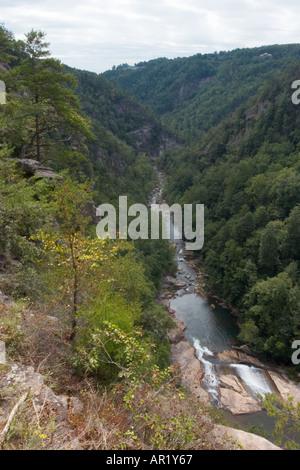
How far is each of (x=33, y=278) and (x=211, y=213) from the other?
46.5m

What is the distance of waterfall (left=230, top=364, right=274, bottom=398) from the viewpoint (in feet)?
72.1

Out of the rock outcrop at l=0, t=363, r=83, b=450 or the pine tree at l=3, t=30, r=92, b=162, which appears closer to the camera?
the rock outcrop at l=0, t=363, r=83, b=450

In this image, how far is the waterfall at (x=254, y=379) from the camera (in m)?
22.0

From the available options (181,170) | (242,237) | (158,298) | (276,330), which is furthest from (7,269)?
(181,170)

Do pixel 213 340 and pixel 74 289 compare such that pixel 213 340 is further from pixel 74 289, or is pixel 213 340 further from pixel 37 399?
pixel 37 399

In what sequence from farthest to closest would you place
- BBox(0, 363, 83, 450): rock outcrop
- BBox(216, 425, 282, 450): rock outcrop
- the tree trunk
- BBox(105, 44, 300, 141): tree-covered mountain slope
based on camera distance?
1. BBox(105, 44, 300, 141): tree-covered mountain slope
2. the tree trunk
3. BBox(216, 425, 282, 450): rock outcrop
4. BBox(0, 363, 83, 450): rock outcrop

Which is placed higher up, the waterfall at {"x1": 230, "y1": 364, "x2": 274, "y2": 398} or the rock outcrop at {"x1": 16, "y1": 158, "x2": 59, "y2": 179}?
the rock outcrop at {"x1": 16, "y1": 158, "x2": 59, "y2": 179}

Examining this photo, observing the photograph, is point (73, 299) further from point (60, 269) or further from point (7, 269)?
point (7, 269)

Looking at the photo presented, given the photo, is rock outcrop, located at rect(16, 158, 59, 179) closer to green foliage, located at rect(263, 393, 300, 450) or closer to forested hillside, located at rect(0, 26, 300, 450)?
forested hillside, located at rect(0, 26, 300, 450)

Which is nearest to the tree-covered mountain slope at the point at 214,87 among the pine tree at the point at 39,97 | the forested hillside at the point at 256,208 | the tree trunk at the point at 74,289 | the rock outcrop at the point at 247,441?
the forested hillside at the point at 256,208

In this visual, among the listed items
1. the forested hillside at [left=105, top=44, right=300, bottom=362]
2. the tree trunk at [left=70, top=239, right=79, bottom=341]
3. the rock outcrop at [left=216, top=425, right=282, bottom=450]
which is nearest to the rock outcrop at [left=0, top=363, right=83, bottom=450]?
the tree trunk at [left=70, top=239, right=79, bottom=341]

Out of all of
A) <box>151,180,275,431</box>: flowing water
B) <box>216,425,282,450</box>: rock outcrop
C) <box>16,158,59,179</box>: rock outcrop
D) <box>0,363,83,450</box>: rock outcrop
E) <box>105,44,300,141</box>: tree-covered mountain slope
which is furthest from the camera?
<box>105,44,300,141</box>: tree-covered mountain slope

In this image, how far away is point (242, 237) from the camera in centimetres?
3906

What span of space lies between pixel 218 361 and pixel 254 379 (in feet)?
9.61
